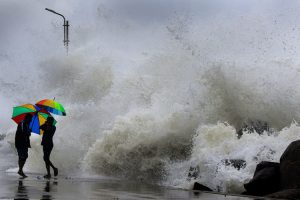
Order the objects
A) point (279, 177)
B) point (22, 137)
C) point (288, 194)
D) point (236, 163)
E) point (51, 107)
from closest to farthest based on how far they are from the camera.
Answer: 1. point (288, 194)
2. point (279, 177)
3. point (236, 163)
4. point (22, 137)
5. point (51, 107)

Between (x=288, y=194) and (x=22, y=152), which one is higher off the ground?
(x=22, y=152)

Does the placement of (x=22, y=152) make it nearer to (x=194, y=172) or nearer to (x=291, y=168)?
(x=194, y=172)

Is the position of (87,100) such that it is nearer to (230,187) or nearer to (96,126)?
(96,126)

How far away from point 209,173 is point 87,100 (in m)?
11.9

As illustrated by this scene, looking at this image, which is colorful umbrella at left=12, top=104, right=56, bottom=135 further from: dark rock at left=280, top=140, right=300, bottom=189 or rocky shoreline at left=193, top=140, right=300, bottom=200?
dark rock at left=280, top=140, right=300, bottom=189

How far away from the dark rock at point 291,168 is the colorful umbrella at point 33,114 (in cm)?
600

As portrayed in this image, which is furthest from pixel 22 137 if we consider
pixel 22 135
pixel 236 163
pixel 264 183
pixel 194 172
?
pixel 264 183

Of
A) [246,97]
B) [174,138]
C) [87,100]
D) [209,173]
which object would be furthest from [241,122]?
[87,100]

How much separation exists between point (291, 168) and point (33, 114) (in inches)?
268

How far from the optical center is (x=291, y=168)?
29.7 ft

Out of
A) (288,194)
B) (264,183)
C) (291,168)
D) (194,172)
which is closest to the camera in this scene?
(288,194)

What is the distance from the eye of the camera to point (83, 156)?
1777 cm

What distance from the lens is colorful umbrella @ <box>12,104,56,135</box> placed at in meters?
12.6

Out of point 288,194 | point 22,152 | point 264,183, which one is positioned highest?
point 22,152
